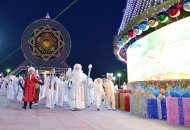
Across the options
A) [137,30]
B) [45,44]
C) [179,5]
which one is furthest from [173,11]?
[45,44]

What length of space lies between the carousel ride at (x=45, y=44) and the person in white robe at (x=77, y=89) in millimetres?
25897

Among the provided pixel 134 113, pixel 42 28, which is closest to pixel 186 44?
pixel 134 113

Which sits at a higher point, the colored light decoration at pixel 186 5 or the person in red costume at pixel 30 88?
the colored light decoration at pixel 186 5

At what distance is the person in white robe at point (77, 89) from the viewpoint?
11.3m

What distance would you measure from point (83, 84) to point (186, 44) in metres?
5.11

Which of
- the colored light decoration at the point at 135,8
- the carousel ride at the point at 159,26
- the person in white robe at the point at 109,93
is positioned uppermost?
the colored light decoration at the point at 135,8

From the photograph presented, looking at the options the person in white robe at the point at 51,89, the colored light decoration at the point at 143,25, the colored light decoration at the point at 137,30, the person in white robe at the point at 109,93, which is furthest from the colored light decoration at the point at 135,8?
the person in white robe at the point at 51,89

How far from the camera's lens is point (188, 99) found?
6.61m

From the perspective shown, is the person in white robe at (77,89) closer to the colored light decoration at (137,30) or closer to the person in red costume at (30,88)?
the person in red costume at (30,88)

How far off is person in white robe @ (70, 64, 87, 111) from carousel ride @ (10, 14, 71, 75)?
85.0 ft

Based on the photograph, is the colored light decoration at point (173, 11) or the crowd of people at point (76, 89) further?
the crowd of people at point (76, 89)

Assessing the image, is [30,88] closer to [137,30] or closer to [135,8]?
[137,30]

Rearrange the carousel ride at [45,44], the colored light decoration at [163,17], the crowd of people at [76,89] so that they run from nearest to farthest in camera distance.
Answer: the colored light decoration at [163,17], the crowd of people at [76,89], the carousel ride at [45,44]

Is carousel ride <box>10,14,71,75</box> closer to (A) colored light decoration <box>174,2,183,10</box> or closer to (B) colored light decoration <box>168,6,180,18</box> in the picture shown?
(B) colored light decoration <box>168,6,180,18</box>
